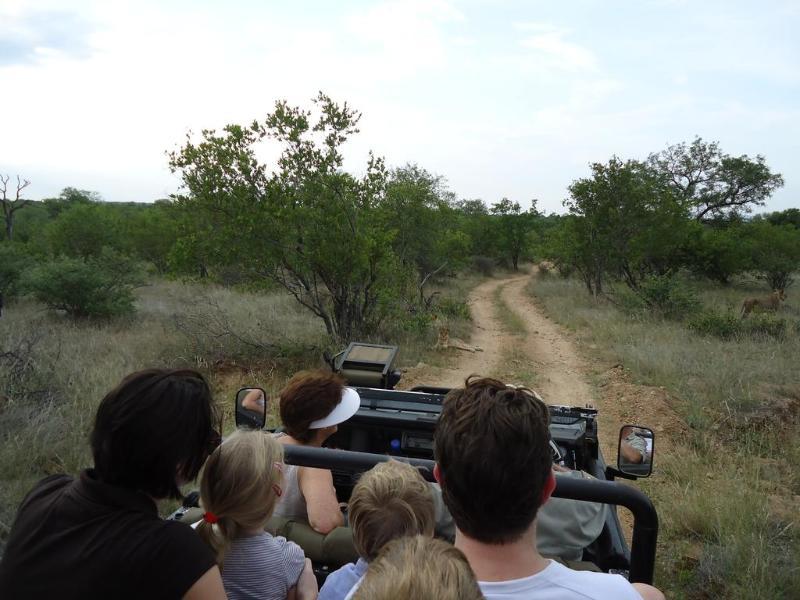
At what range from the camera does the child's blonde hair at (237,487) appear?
1.69 meters

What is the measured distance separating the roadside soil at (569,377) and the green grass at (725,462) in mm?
246

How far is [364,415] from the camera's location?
9.94 feet

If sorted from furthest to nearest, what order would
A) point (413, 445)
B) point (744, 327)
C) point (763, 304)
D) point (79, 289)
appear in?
point (763, 304)
point (79, 289)
point (744, 327)
point (413, 445)

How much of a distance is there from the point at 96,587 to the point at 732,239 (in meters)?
25.6

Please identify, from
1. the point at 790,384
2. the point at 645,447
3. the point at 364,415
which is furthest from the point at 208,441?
the point at 790,384

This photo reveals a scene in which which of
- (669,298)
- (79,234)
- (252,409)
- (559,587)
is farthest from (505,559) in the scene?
(79,234)

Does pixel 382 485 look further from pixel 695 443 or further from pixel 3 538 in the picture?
pixel 695 443

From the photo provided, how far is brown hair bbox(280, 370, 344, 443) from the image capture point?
2574 mm

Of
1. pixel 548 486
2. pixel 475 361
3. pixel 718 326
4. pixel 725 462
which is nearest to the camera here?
pixel 548 486

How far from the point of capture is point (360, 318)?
34.6 feet

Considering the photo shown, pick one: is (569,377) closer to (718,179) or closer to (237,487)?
(237,487)

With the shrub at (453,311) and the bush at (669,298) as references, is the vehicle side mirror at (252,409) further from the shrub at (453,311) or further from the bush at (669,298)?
the bush at (669,298)

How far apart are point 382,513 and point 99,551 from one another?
0.71m

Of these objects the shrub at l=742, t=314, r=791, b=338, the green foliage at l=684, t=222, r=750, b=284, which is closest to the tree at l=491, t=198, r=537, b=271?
the green foliage at l=684, t=222, r=750, b=284
